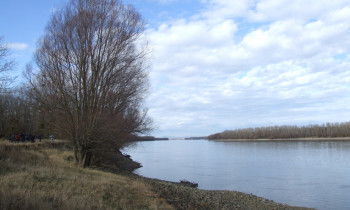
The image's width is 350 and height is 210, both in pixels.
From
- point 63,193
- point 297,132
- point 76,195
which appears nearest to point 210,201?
point 76,195

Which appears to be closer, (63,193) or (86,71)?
(63,193)

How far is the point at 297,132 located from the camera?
415 ft

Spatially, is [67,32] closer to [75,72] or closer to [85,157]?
[75,72]

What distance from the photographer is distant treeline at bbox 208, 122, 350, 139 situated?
116088mm

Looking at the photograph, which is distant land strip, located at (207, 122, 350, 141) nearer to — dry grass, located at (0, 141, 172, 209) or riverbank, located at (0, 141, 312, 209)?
riverbank, located at (0, 141, 312, 209)

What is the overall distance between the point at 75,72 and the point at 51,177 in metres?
7.96

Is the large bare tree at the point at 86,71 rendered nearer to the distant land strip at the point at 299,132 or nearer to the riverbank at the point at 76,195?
the riverbank at the point at 76,195

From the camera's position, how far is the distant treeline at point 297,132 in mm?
116088

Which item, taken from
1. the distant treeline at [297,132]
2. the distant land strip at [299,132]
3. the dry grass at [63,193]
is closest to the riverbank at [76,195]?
the dry grass at [63,193]

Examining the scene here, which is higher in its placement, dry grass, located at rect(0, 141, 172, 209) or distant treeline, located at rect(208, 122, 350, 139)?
distant treeline, located at rect(208, 122, 350, 139)

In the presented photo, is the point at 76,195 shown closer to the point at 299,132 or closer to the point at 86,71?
the point at 86,71

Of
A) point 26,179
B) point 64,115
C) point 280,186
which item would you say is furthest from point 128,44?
point 280,186

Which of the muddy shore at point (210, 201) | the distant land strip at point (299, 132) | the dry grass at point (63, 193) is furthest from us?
the distant land strip at point (299, 132)

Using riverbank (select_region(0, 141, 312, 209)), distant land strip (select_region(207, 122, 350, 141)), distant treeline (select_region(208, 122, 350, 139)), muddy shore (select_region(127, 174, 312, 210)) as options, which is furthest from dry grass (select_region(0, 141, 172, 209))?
distant treeline (select_region(208, 122, 350, 139))
